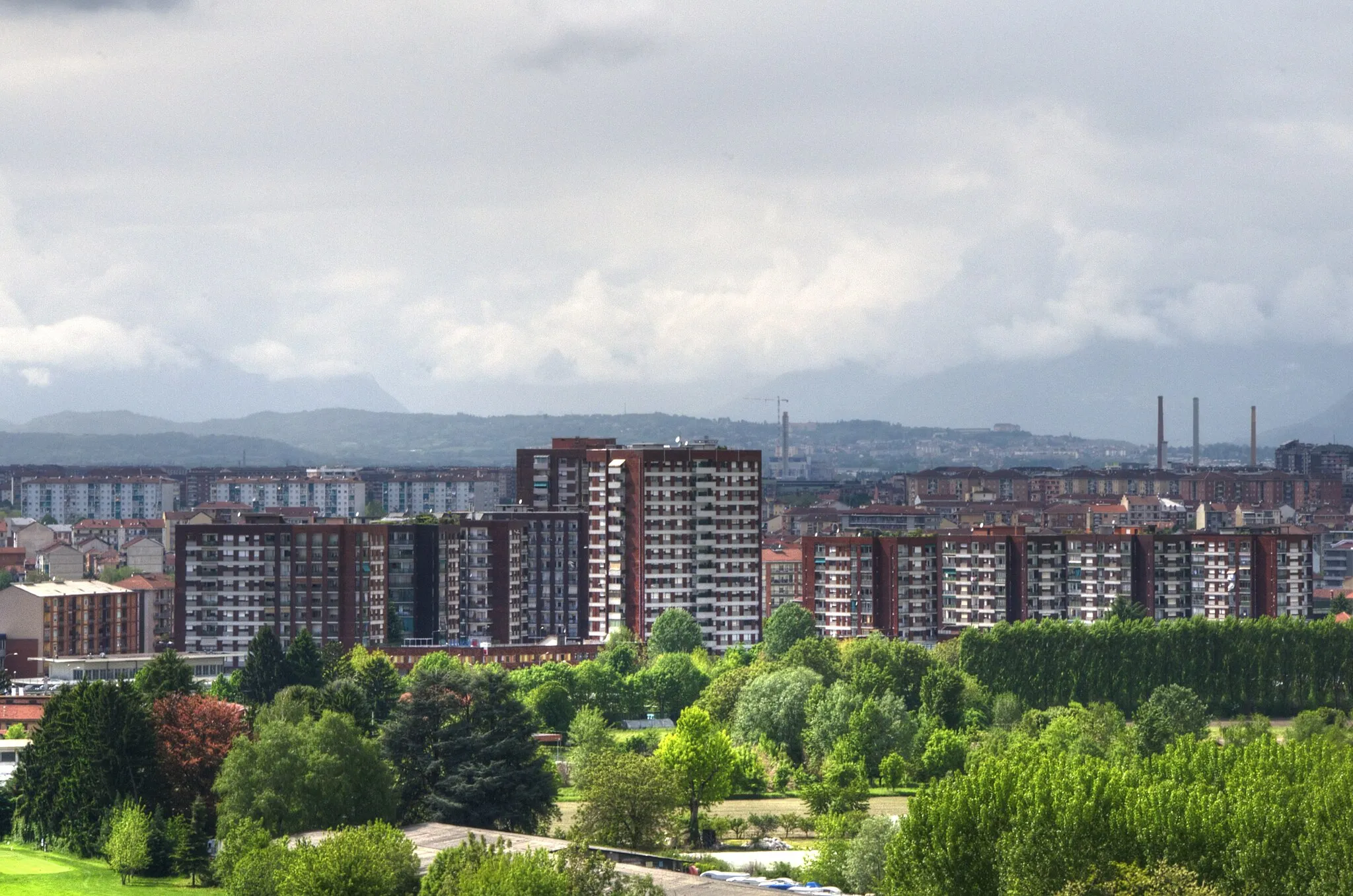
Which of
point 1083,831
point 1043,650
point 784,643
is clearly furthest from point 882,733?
point 1083,831

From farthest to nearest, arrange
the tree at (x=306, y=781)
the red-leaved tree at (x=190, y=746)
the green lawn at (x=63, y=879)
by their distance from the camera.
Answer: the red-leaved tree at (x=190, y=746), the tree at (x=306, y=781), the green lawn at (x=63, y=879)

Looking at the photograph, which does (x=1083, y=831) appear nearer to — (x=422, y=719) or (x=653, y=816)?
(x=653, y=816)

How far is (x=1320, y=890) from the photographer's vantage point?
4769 centimetres

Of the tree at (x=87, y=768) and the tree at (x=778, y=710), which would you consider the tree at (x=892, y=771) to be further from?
the tree at (x=87, y=768)

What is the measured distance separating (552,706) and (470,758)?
3126cm

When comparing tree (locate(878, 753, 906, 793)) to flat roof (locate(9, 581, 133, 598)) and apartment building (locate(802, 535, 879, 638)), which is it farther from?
flat roof (locate(9, 581, 133, 598))

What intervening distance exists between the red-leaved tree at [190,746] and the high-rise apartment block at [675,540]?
48.0m

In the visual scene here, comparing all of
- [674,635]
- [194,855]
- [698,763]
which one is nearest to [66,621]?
[674,635]

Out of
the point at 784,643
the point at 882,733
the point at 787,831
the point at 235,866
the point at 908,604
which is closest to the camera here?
the point at 235,866

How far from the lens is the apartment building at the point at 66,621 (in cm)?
11406

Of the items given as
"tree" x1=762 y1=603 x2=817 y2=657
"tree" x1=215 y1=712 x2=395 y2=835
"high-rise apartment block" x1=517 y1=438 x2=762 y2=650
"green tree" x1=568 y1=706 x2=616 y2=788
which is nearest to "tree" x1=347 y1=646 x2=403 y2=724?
"green tree" x1=568 y1=706 x2=616 y2=788

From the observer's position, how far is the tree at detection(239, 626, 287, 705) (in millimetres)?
89312

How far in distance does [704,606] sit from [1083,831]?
→ 225 feet

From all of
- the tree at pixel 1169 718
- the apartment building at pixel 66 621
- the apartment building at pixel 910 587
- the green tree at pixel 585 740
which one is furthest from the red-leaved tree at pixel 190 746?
the apartment building at pixel 910 587
